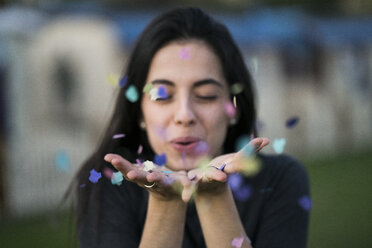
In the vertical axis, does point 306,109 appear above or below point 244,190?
below

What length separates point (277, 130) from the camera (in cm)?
1020

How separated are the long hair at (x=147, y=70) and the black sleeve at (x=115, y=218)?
6 centimetres

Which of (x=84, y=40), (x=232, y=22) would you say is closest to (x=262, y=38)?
(x=232, y=22)

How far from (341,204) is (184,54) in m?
4.47

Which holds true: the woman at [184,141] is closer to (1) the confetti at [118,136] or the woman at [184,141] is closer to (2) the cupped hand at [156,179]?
(1) the confetti at [118,136]

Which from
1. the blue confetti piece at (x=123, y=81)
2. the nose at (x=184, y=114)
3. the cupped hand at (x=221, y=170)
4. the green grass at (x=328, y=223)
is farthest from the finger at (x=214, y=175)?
the green grass at (x=328, y=223)

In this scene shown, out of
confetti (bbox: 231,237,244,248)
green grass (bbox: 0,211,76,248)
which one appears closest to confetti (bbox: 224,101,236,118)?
confetti (bbox: 231,237,244,248)

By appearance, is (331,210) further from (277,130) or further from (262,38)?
(262,38)

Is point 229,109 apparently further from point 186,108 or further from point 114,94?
point 114,94

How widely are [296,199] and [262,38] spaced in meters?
8.19

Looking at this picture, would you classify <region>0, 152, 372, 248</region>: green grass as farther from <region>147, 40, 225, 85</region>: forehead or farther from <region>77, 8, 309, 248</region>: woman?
<region>147, 40, 225, 85</region>: forehead

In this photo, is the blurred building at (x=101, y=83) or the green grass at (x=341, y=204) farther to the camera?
the blurred building at (x=101, y=83)

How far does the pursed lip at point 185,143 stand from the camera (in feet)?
6.70

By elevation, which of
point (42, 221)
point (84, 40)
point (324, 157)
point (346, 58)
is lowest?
point (324, 157)
